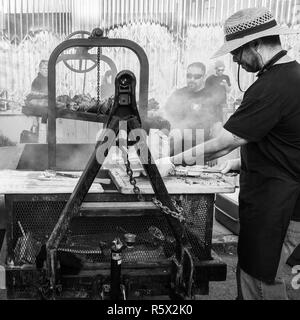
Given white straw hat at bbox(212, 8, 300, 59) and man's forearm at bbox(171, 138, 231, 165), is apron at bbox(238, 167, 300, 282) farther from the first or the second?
white straw hat at bbox(212, 8, 300, 59)

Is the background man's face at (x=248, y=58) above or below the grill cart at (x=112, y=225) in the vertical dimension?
above

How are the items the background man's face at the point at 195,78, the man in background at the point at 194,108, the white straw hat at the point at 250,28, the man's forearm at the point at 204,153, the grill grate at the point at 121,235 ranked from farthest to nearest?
the background man's face at the point at 195,78, the man in background at the point at 194,108, the grill grate at the point at 121,235, the man's forearm at the point at 204,153, the white straw hat at the point at 250,28

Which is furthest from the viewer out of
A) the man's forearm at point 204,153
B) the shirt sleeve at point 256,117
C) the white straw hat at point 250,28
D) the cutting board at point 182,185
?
the cutting board at point 182,185

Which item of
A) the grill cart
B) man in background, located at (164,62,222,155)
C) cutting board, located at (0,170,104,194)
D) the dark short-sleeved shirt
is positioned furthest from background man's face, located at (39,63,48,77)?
the dark short-sleeved shirt

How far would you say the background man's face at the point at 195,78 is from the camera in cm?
698

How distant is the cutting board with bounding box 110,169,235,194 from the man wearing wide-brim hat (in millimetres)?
216

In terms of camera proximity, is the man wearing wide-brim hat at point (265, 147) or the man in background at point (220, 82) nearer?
the man wearing wide-brim hat at point (265, 147)

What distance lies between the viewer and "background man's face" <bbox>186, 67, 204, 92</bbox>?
698 centimetres

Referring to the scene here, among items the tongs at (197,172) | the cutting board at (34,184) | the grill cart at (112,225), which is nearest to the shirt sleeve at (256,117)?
the grill cart at (112,225)

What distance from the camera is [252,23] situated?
2.14 metres

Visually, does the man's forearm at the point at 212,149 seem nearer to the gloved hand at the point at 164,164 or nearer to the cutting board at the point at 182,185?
the gloved hand at the point at 164,164

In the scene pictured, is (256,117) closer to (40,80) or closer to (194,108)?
(194,108)
